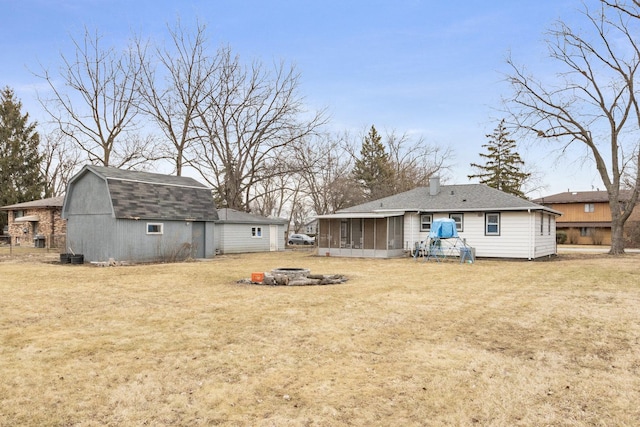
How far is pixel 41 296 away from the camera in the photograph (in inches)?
375

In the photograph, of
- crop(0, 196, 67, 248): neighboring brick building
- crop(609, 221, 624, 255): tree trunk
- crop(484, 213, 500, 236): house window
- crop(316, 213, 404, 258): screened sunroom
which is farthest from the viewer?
crop(0, 196, 67, 248): neighboring brick building

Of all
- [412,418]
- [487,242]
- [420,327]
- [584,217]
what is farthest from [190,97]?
[584,217]

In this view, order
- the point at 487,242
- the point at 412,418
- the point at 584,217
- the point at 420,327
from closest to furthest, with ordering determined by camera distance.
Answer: the point at 412,418 → the point at 420,327 → the point at 487,242 → the point at 584,217

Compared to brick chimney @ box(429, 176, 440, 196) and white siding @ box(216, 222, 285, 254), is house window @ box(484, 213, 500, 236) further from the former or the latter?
white siding @ box(216, 222, 285, 254)

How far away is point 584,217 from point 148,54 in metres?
40.0

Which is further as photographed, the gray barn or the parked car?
the parked car

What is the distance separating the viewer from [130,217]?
60.1 feet

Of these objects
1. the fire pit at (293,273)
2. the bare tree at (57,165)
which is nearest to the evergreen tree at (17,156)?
the bare tree at (57,165)

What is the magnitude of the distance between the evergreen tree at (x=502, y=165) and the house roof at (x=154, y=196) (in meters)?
33.5

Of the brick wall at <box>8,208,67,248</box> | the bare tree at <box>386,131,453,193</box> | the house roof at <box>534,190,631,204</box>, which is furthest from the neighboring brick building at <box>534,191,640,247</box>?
the brick wall at <box>8,208,67,248</box>

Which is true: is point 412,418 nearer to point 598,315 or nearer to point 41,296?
point 598,315

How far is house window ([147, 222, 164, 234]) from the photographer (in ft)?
63.7

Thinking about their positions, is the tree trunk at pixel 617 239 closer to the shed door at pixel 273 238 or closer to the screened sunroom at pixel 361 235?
the screened sunroom at pixel 361 235

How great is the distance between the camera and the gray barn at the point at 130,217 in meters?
18.4
